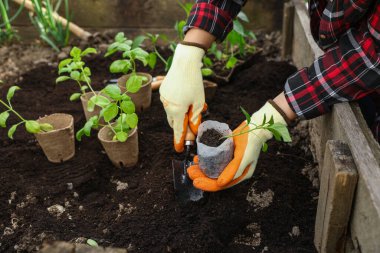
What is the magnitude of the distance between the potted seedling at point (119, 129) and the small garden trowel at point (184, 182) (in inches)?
7.7

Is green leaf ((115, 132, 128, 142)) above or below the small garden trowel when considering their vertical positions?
above

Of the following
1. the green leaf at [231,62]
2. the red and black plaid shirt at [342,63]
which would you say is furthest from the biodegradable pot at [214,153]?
the green leaf at [231,62]

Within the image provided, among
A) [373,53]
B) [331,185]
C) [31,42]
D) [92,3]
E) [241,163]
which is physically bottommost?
[31,42]

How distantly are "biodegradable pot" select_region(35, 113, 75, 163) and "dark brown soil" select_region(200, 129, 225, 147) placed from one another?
63 centimetres

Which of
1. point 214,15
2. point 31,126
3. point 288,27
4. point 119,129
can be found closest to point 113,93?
point 119,129

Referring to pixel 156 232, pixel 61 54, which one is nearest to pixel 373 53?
pixel 156 232

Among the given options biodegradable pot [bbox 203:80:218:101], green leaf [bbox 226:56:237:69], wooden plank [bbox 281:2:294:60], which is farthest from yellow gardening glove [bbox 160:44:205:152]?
wooden plank [bbox 281:2:294:60]

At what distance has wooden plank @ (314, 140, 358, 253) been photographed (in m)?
1.13

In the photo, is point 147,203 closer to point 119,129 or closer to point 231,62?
point 119,129

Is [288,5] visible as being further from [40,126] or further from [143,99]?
[40,126]

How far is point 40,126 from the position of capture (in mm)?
1705

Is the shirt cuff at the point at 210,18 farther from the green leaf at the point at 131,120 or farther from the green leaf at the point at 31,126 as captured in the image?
the green leaf at the point at 31,126

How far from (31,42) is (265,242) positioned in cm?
240

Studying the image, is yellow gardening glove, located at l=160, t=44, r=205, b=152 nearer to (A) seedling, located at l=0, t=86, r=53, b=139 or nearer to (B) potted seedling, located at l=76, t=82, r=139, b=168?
(B) potted seedling, located at l=76, t=82, r=139, b=168
